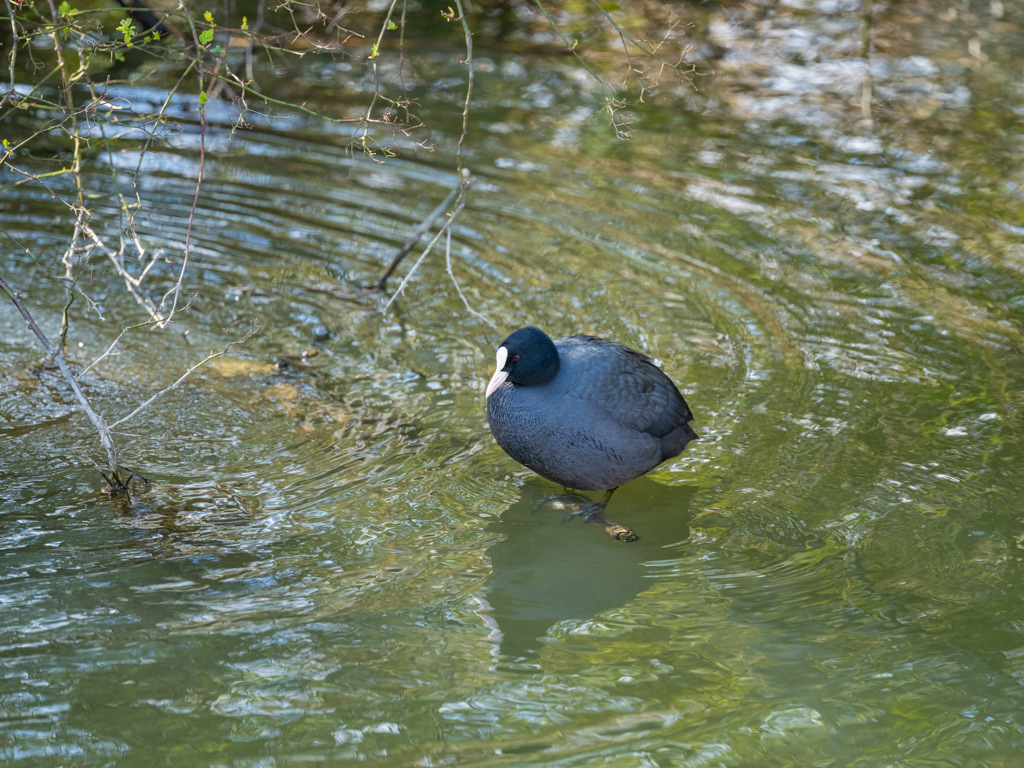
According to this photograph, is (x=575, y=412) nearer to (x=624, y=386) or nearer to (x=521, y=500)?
(x=624, y=386)

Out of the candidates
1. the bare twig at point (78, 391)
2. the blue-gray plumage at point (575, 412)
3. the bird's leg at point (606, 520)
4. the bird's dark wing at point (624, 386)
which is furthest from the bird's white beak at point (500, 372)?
the bare twig at point (78, 391)

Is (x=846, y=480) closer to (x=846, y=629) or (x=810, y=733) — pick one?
(x=846, y=629)

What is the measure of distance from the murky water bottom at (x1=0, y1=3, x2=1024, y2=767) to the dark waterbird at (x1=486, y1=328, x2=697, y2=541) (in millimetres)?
311

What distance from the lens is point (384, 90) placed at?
9766mm

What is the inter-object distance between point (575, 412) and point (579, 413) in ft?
0.06

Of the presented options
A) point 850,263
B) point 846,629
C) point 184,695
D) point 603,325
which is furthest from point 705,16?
point 184,695

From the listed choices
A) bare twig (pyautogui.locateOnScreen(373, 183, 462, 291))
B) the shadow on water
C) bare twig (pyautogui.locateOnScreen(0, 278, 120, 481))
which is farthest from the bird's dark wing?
bare twig (pyautogui.locateOnScreen(0, 278, 120, 481))

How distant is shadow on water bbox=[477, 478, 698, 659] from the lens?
12.9ft

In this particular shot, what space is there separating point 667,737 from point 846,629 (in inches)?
35.0

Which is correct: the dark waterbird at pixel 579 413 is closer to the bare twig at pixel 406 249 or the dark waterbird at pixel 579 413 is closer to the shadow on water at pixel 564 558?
the shadow on water at pixel 564 558

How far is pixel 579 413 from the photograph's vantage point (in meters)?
4.28

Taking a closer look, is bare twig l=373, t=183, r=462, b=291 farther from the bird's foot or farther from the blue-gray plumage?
the bird's foot

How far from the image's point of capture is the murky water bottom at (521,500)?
3.33m

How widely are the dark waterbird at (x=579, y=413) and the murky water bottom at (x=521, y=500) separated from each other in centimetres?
31
